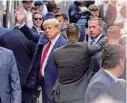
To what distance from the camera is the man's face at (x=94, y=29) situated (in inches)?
294

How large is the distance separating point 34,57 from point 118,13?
3499 millimetres

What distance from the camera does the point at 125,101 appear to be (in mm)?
4445

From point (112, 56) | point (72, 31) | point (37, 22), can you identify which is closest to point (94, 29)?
point (72, 31)

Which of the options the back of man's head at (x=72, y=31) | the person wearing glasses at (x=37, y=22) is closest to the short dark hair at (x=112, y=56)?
the back of man's head at (x=72, y=31)

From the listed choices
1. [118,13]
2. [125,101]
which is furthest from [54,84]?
[118,13]

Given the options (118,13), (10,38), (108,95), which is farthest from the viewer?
(118,13)

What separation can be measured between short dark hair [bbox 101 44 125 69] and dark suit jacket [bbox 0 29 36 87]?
3.45m

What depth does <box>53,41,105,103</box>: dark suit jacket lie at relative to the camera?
21.8 ft

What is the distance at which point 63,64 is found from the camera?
22.0 ft

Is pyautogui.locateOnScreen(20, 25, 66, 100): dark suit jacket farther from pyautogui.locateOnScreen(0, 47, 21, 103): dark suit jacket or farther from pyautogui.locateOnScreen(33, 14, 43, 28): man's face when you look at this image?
pyautogui.locateOnScreen(33, 14, 43, 28): man's face

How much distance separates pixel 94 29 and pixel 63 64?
3.45ft

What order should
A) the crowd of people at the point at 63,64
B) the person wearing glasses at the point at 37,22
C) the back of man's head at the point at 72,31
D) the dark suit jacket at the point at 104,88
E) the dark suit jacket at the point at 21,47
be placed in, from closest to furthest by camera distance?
the dark suit jacket at the point at 104,88
the crowd of people at the point at 63,64
the back of man's head at the point at 72,31
the dark suit jacket at the point at 21,47
the person wearing glasses at the point at 37,22

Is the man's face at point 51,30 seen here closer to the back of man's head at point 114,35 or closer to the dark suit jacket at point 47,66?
the dark suit jacket at point 47,66

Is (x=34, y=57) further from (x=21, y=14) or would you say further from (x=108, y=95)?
(x=108, y=95)
